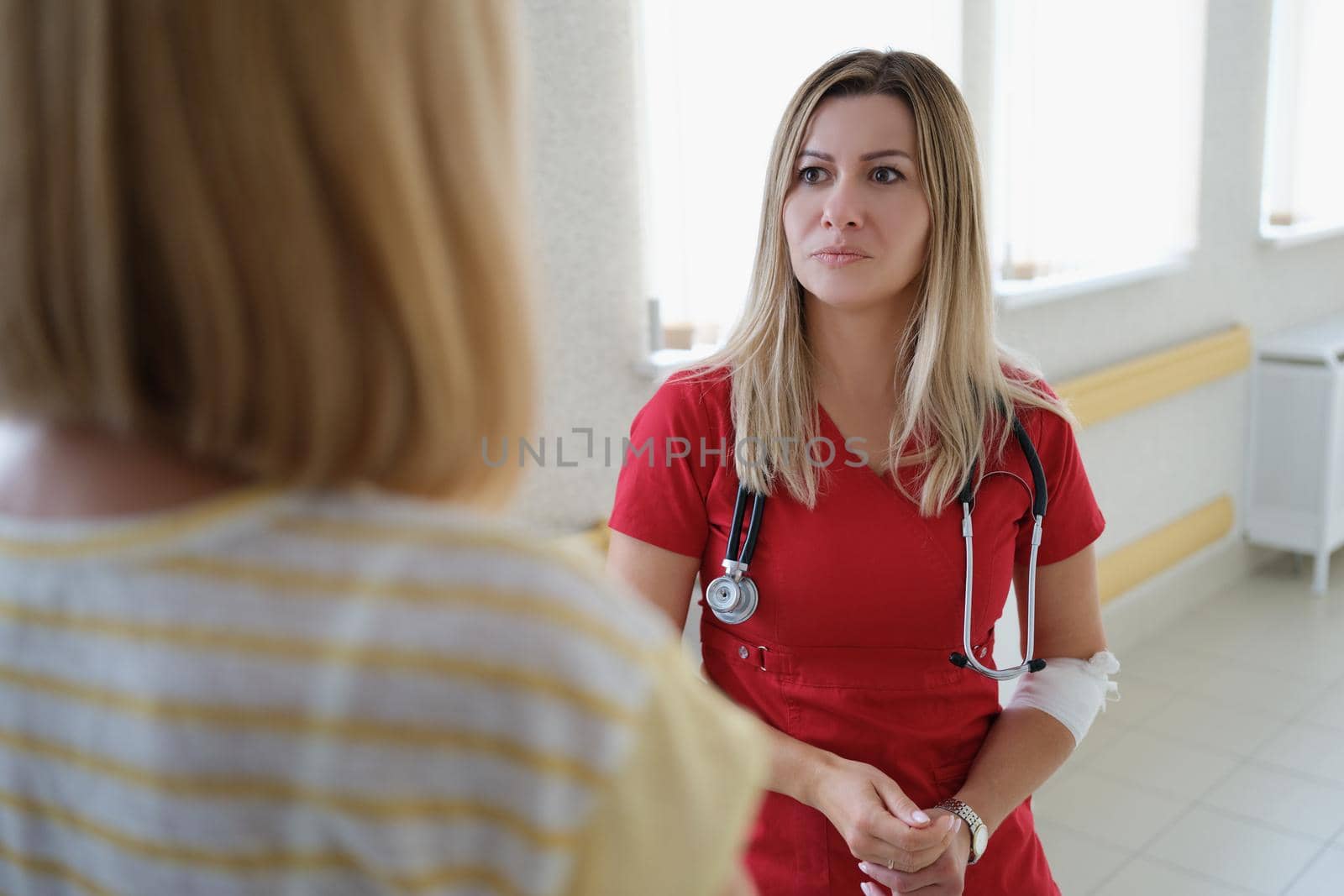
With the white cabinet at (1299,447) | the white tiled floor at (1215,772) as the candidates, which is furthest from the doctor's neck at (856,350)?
the white cabinet at (1299,447)

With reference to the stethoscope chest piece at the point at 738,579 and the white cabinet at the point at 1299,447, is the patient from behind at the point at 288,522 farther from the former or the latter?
the white cabinet at the point at 1299,447

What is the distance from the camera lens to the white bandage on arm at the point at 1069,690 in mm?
1630

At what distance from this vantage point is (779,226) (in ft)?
5.60

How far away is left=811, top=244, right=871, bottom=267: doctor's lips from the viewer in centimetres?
163

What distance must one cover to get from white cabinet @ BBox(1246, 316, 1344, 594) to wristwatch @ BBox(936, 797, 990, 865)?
3421 mm

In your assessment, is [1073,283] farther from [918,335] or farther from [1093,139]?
[918,335]

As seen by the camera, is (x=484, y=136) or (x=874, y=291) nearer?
(x=484, y=136)

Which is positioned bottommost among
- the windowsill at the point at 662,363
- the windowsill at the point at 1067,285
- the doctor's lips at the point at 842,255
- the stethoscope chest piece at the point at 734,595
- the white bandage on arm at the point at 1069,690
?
the white bandage on arm at the point at 1069,690

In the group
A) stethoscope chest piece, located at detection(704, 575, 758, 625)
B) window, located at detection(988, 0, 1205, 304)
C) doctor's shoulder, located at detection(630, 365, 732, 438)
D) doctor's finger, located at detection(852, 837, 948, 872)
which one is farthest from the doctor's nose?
window, located at detection(988, 0, 1205, 304)

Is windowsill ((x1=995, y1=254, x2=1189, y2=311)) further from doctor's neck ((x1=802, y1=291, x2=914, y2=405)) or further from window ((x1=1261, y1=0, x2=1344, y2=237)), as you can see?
doctor's neck ((x1=802, y1=291, x2=914, y2=405))

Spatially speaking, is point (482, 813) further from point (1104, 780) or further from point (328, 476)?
point (1104, 780)

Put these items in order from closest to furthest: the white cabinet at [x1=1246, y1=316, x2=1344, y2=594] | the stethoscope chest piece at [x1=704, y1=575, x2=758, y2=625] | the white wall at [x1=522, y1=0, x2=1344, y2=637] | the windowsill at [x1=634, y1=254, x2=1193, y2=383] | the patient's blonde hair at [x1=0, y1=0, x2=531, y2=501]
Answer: the patient's blonde hair at [x1=0, y1=0, x2=531, y2=501] < the stethoscope chest piece at [x1=704, y1=575, x2=758, y2=625] < the white wall at [x1=522, y1=0, x2=1344, y2=637] < the windowsill at [x1=634, y1=254, x2=1193, y2=383] < the white cabinet at [x1=1246, y1=316, x2=1344, y2=594]

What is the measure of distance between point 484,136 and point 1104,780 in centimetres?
311

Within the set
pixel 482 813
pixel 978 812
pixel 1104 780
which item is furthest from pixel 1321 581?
pixel 482 813
